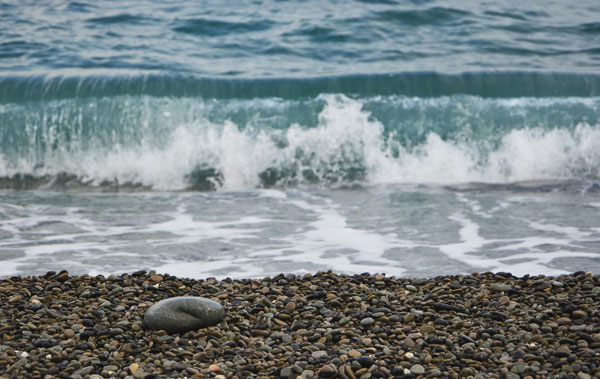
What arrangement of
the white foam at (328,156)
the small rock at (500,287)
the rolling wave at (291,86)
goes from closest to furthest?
1. the small rock at (500,287)
2. the white foam at (328,156)
3. the rolling wave at (291,86)

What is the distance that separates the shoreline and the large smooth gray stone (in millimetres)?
40

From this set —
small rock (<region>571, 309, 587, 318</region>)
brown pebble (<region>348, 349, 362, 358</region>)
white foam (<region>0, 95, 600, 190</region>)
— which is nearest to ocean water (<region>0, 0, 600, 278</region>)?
white foam (<region>0, 95, 600, 190</region>)

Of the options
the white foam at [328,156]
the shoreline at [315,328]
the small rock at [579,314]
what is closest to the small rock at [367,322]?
the shoreline at [315,328]

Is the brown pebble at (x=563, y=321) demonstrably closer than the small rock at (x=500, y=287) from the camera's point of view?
Yes

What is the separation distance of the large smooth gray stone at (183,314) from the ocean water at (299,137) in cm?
107

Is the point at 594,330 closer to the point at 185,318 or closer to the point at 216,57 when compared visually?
the point at 185,318

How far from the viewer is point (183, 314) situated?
3.61 m

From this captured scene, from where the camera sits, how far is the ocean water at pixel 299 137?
18.0 feet

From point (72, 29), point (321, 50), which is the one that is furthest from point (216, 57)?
point (72, 29)

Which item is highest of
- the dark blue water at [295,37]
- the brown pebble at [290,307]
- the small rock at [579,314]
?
the dark blue water at [295,37]

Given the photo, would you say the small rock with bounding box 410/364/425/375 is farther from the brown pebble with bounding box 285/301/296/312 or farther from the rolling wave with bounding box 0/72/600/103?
the rolling wave with bounding box 0/72/600/103

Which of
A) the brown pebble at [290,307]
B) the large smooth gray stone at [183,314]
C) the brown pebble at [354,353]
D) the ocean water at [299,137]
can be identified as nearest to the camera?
the brown pebble at [354,353]

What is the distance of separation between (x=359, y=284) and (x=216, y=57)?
7.77 metres

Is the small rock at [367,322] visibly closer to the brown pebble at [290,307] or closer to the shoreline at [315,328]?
the shoreline at [315,328]
